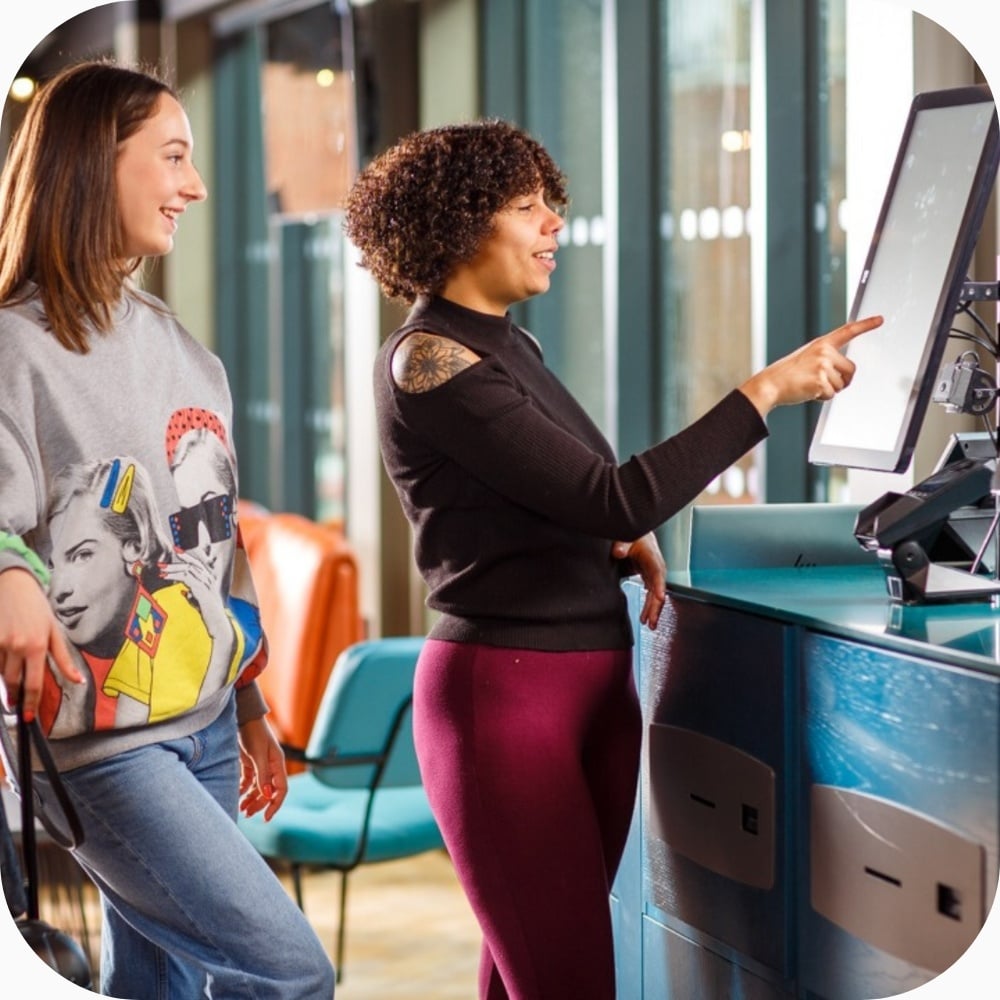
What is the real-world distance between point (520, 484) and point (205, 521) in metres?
0.38

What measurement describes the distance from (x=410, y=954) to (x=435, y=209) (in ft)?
7.70

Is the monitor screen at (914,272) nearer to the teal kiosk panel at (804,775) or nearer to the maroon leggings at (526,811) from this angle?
the teal kiosk panel at (804,775)

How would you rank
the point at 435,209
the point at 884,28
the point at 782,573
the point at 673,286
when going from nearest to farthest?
1. the point at 435,209
2. the point at 782,573
3. the point at 884,28
4. the point at 673,286

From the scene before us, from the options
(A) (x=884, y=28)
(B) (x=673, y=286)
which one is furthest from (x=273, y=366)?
(A) (x=884, y=28)

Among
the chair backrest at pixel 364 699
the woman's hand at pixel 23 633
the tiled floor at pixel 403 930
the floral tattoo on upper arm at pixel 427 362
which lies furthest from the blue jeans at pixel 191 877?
the tiled floor at pixel 403 930

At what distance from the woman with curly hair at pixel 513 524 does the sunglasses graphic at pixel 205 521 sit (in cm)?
23

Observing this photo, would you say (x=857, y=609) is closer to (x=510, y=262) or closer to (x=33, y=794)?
(x=510, y=262)

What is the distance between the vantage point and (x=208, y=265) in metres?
6.36

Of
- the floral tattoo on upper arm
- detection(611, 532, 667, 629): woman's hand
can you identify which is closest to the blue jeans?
the floral tattoo on upper arm

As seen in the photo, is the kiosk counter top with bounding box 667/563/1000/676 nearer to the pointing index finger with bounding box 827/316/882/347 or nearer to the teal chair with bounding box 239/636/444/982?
the pointing index finger with bounding box 827/316/882/347

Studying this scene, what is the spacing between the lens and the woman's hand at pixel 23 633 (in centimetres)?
170

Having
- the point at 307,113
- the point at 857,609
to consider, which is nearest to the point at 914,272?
the point at 857,609

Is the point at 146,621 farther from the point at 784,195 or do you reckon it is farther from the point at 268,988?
the point at 784,195

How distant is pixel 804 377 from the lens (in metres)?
2.02
